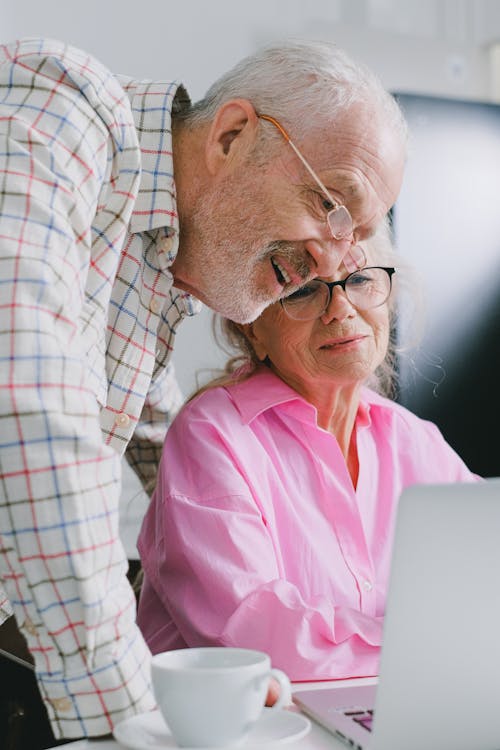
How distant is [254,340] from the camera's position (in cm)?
163

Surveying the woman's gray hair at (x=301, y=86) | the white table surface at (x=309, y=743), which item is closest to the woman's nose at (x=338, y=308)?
the woman's gray hair at (x=301, y=86)

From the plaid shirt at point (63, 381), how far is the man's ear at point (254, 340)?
1.34ft

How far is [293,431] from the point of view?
4.96 feet

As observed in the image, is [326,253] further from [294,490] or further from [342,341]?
[294,490]

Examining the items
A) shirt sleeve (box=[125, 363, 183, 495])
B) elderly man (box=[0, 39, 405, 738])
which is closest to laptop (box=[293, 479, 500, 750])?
elderly man (box=[0, 39, 405, 738])

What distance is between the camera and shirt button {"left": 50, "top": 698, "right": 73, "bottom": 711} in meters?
0.91

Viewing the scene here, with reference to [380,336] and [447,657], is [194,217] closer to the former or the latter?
[380,336]

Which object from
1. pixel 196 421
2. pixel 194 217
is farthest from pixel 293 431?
pixel 194 217

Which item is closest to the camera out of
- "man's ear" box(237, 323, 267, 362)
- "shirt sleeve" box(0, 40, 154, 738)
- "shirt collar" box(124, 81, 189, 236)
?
"shirt sleeve" box(0, 40, 154, 738)

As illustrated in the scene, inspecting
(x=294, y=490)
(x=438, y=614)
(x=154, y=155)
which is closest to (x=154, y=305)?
(x=154, y=155)

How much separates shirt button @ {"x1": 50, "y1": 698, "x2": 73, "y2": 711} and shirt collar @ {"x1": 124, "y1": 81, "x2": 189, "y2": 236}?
66 centimetres

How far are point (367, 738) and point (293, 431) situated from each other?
2.20 ft

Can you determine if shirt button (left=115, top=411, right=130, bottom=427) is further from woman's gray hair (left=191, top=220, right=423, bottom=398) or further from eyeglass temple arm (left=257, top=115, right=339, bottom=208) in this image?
eyeglass temple arm (left=257, top=115, right=339, bottom=208)

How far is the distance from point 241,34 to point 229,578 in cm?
202
